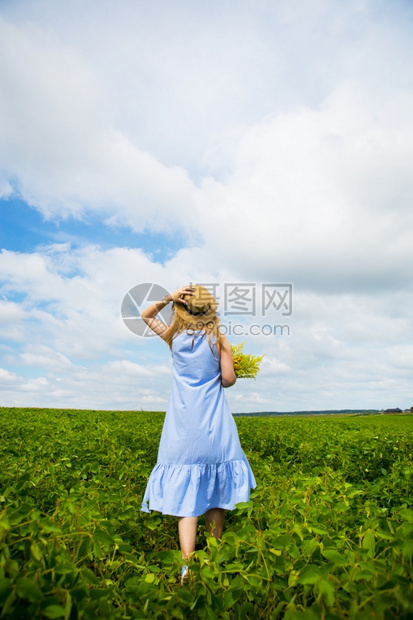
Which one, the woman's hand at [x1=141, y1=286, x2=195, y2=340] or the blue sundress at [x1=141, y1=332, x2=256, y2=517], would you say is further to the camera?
the woman's hand at [x1=141, y1=286, x2=195, y2=340]

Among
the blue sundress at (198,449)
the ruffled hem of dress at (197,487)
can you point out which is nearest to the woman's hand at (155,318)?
the blue sundress at (198,449)

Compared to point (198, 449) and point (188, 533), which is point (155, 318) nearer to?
point (198, 449)

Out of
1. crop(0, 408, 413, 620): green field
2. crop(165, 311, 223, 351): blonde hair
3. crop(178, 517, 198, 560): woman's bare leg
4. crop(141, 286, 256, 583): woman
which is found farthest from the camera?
crop(165, 311, 223, 351): blonde hair

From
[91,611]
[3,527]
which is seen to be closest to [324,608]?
[91,611]

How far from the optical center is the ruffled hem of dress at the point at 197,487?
3.47 meters

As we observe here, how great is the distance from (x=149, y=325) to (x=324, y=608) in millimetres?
3076

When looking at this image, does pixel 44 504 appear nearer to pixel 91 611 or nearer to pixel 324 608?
pixel 91 611

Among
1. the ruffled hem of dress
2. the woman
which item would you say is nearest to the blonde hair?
the woman

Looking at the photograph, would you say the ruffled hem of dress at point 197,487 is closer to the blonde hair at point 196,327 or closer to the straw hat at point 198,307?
the blonde hair at point 196,327

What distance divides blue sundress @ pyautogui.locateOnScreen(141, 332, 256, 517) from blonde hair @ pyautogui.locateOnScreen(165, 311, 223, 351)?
0.06 m

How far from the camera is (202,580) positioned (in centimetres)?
169

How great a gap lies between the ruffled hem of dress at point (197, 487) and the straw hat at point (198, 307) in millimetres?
1279

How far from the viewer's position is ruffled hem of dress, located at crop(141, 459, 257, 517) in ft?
11.4

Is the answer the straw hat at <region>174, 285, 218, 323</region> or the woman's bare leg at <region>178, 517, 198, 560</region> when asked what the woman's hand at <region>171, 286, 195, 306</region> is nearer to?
the straw hat at <region>174, 285, 218, 323</region>
